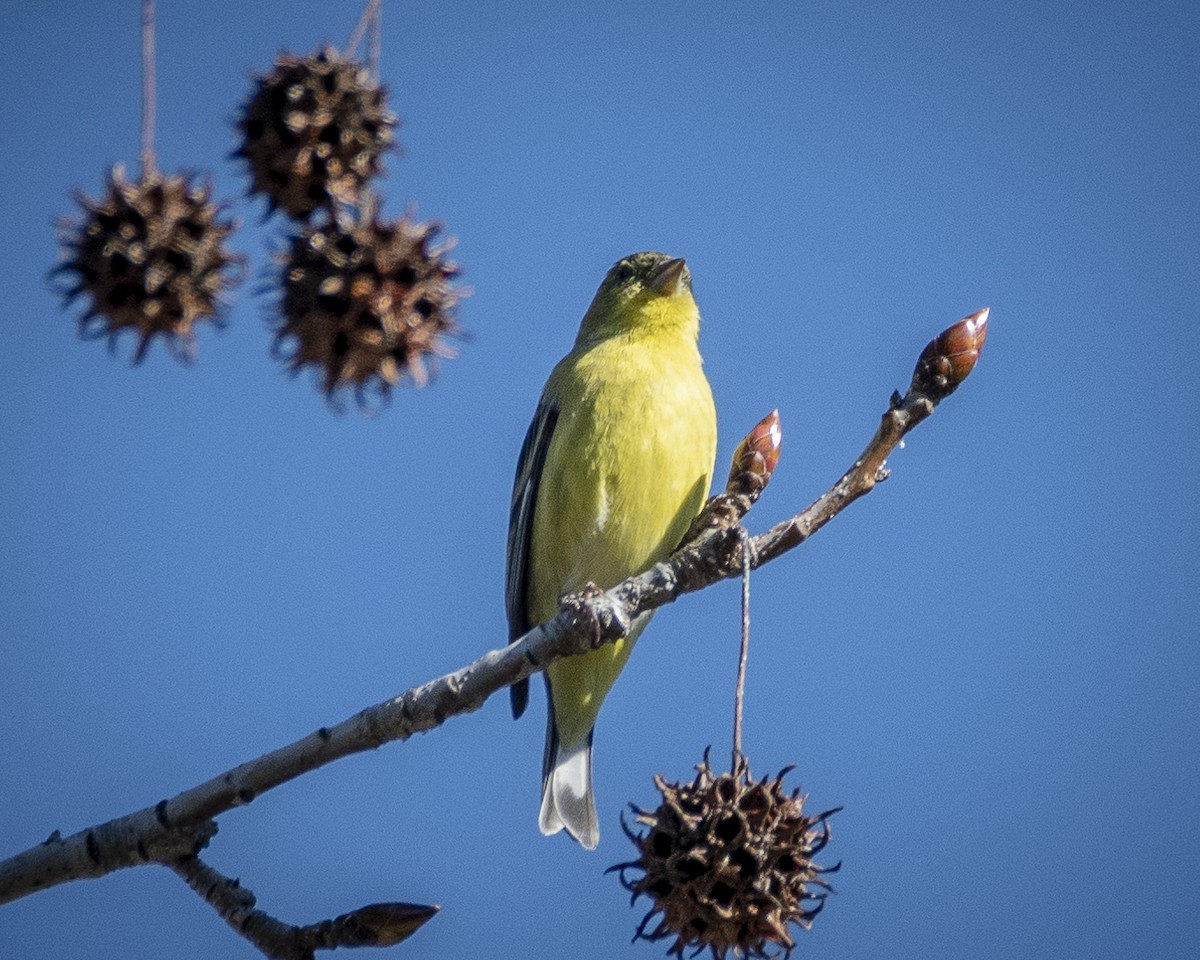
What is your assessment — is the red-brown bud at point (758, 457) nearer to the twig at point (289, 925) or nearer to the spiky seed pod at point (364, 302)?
the spiky seed pod at point (364, 302)

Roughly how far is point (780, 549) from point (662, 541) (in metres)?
2.03

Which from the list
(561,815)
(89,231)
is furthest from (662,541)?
(89,231)

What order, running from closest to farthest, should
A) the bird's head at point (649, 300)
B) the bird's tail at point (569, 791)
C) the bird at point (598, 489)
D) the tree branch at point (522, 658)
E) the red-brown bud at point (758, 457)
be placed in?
the tree branch at point (522, 658) < the red-brown bud at point (758, 457) < the bird at point (598, 489) < the bird's tail at point (569, 791) < the bird's head at point (649, 300)

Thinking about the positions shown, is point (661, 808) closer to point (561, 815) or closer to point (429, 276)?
point (429, 276)

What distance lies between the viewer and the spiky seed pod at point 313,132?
3.54m

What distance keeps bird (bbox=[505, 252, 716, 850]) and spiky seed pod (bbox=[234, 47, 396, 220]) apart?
267 cm

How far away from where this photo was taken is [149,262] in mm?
3443

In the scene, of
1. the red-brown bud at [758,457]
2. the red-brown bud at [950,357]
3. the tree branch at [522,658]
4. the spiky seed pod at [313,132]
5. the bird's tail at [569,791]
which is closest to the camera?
the spiky seed pod at [313,132]

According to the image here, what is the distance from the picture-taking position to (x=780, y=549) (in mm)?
4133

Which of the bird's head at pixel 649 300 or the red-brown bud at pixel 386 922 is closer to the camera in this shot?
the red-brown bud at pixel 386 922

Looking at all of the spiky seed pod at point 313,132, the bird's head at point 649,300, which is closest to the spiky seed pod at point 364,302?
the spiky seed pod at point 313,132

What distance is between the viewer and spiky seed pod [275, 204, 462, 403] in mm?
3443

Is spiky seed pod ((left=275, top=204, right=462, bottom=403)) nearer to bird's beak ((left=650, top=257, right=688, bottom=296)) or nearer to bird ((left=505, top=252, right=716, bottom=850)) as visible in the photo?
bird ((left=505, top=252, right=716, bottom=850))

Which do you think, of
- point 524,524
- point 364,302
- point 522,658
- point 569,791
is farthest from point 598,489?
point 364,302
